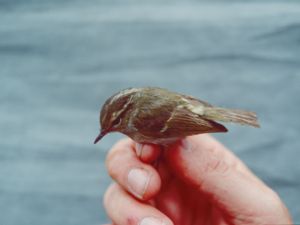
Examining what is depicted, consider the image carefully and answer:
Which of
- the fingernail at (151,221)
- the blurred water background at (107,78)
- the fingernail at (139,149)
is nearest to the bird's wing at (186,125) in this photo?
the fingernail at (139,149)

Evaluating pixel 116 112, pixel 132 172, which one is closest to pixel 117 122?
pixel 116 112

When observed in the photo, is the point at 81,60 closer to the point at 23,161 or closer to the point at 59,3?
the point at 59,3

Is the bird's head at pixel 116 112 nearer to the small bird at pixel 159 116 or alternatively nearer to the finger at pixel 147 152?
the small bird at pixel 159 116

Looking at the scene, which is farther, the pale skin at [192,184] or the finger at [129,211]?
the pale skin at [192,184]

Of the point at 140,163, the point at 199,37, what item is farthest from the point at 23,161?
the point at 199,37

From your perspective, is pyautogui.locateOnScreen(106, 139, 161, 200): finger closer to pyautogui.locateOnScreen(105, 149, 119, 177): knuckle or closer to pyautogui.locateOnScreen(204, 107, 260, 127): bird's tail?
pyautogui.locateOnScreen(105, 149, 119, 177): knuckle

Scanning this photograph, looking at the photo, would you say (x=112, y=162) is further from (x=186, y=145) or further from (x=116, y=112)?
(x=186, y=145)
